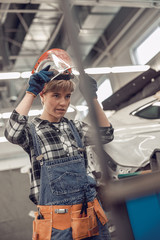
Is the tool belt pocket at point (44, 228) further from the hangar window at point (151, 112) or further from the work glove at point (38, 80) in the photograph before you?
the hangar window at point (151, 112)

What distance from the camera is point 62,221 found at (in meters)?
0.90

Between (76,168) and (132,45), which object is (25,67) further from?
(76,168)

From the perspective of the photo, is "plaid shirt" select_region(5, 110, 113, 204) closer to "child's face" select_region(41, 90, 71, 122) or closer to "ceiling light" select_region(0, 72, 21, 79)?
"child's face" select_region(41, 90, 71, 122)

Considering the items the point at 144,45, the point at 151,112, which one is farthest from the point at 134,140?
the point at 144,45

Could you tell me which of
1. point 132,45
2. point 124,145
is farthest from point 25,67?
point 124,145

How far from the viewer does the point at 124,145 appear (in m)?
2.02

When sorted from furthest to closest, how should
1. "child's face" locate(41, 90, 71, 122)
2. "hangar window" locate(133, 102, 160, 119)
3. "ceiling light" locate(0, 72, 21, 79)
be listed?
"ceiling light" locate(0, 72, 21, 79)
"hangar window" locate(133, 102, 160, 119)
"child's face" locate(41, 90, 71, 122)

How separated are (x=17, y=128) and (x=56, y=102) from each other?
18cm

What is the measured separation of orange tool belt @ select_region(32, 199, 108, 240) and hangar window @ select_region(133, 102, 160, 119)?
151 centimetres

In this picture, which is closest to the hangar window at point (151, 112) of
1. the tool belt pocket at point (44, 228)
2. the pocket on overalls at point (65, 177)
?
the pocket on overalls at point (65, 177)

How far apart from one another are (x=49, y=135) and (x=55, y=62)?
10.9 inches

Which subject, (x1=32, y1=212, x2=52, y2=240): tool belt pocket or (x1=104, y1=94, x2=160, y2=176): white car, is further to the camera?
(x1=104, y1=94, x2=160, y2=176): white car

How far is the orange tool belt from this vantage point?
0.90 m

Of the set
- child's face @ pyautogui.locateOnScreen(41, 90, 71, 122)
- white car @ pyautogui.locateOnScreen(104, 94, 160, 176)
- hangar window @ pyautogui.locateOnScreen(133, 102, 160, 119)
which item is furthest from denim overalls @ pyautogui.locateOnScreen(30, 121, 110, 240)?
hangar window @ pyautogui.locateOnScreen(133, 102, 160, 119)
